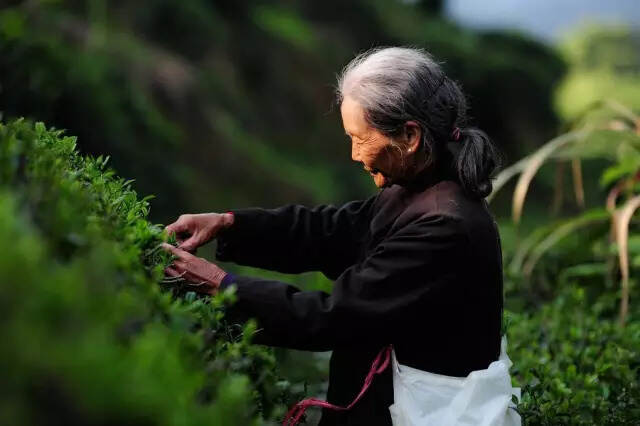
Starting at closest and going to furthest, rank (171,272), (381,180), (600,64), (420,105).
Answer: (171,272) < (420,105) < (381,180) < (600,64)

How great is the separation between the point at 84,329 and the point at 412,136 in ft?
5.11

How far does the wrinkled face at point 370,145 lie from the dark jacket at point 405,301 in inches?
3.9

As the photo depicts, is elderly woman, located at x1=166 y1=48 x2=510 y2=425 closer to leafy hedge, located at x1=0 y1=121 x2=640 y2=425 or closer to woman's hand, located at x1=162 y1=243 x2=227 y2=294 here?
woman's hand, located at x1=162 y1=243 x2=227 y2=294

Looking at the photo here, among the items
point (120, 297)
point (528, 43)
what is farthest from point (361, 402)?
point (528, 43)

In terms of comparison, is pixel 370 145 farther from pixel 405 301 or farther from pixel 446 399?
pixel 446 399

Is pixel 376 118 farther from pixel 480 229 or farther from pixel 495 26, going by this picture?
pixel 495 26

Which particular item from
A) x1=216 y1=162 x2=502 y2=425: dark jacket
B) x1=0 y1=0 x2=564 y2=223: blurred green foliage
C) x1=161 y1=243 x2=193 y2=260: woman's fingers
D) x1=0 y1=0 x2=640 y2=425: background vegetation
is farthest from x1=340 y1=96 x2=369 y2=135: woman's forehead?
x1=0 y1=0 x2=564 y2=223: blurred green foliage

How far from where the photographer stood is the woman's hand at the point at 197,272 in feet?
7.45

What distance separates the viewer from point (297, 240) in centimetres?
296

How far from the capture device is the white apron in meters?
2.39

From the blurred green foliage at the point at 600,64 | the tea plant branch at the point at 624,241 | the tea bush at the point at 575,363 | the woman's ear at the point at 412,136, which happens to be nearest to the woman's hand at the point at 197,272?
the woman's ear at the point at 412,136

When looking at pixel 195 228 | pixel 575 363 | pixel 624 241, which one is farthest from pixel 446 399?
pixel 624 241

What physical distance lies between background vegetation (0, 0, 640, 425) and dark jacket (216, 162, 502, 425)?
0.52 ft

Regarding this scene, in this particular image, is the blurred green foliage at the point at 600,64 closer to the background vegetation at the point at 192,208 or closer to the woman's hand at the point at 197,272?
the background vegetation at the point at 192,208
